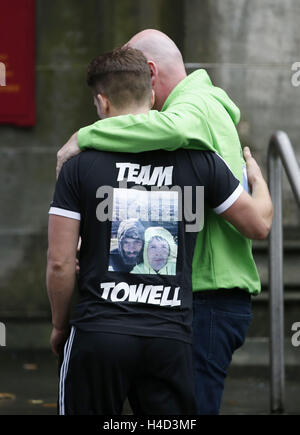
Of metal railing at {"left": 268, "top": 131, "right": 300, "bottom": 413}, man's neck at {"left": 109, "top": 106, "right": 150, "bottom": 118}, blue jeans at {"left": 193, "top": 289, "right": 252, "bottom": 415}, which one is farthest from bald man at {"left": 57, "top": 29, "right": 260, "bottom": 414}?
metal railing at {"left": 268, "top": 131, "right": 300, "bottom": 413}

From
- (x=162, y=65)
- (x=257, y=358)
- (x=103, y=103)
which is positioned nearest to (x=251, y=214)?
(x=103, y=103)

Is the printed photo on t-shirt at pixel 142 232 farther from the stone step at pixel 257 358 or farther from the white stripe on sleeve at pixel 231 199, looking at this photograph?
the stone step at pixel 257 358

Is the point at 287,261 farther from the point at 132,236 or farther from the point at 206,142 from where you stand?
the point at 132,236

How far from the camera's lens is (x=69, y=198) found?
2740mm

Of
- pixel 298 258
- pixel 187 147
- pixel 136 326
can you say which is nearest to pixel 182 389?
pixel 136 326

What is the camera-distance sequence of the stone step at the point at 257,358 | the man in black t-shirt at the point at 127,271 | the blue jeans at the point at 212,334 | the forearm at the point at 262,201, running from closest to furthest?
the man in black t-shirt at the point at 127,271
the forearm at the point at 262,201
the blue jeans at the point at 212,334
the stone step at the point at 257,358

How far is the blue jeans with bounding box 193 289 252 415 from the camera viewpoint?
3109mm

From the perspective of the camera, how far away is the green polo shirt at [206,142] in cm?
275

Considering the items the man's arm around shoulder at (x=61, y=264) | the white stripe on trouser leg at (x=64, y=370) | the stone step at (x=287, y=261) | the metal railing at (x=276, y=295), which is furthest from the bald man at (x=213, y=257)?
the stone step at (x=287, y=261)

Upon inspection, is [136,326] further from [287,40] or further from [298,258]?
[287,40]

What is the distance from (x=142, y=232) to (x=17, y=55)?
4.00 meters

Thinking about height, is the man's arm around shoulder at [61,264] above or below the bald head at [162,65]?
below

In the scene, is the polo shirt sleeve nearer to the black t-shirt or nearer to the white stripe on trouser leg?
the black t-shirt

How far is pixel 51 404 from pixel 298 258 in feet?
6.56
